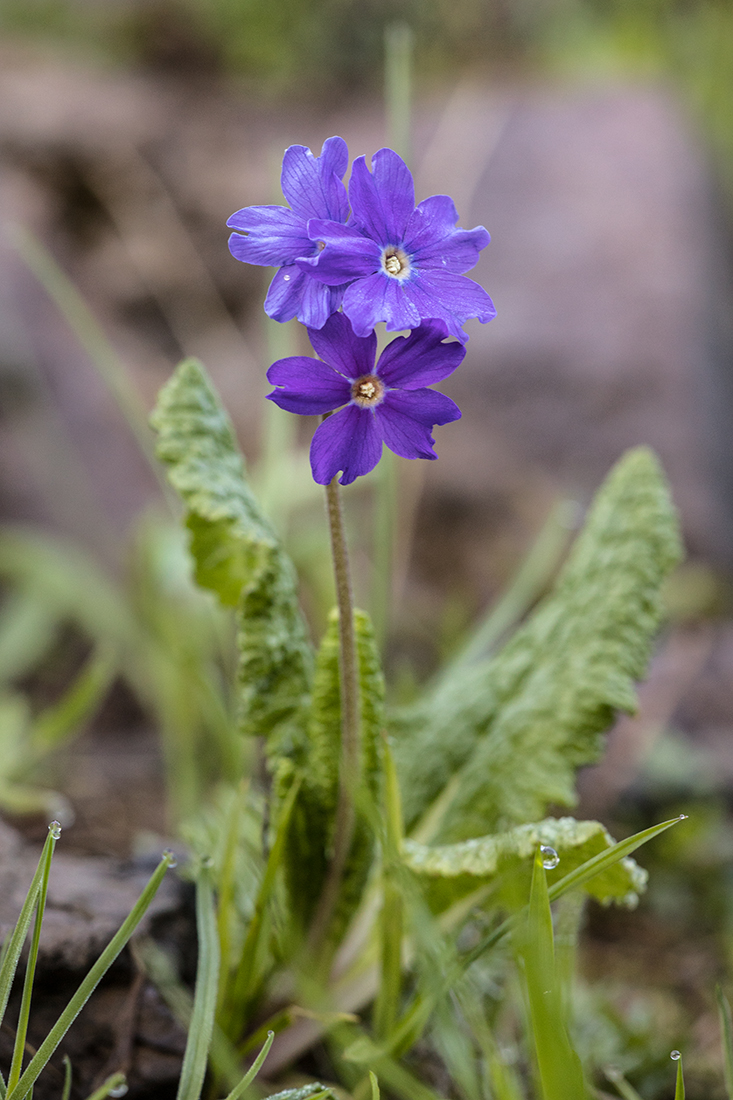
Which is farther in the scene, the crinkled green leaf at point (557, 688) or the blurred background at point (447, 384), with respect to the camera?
→ the blurred background at point (447, 384)

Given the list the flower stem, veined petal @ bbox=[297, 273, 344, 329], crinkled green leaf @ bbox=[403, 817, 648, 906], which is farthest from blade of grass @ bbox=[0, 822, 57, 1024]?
veined petal @ bbox=[297, 273, 344, 329]

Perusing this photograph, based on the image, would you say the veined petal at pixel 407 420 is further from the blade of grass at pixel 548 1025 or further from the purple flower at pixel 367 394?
the blade of grass at pixel 548 1025

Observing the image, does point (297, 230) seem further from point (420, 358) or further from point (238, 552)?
point (238, 552)

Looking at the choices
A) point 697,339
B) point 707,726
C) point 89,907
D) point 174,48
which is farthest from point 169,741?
point 174,48

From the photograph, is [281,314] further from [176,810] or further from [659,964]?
[659,964]

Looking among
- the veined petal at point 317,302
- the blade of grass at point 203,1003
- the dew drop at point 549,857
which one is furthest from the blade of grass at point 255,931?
the veined petal at point 317,302

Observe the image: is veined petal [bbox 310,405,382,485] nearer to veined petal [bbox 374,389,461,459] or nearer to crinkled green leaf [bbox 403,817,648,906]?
veined petal [bbox 374,389,461,459]
